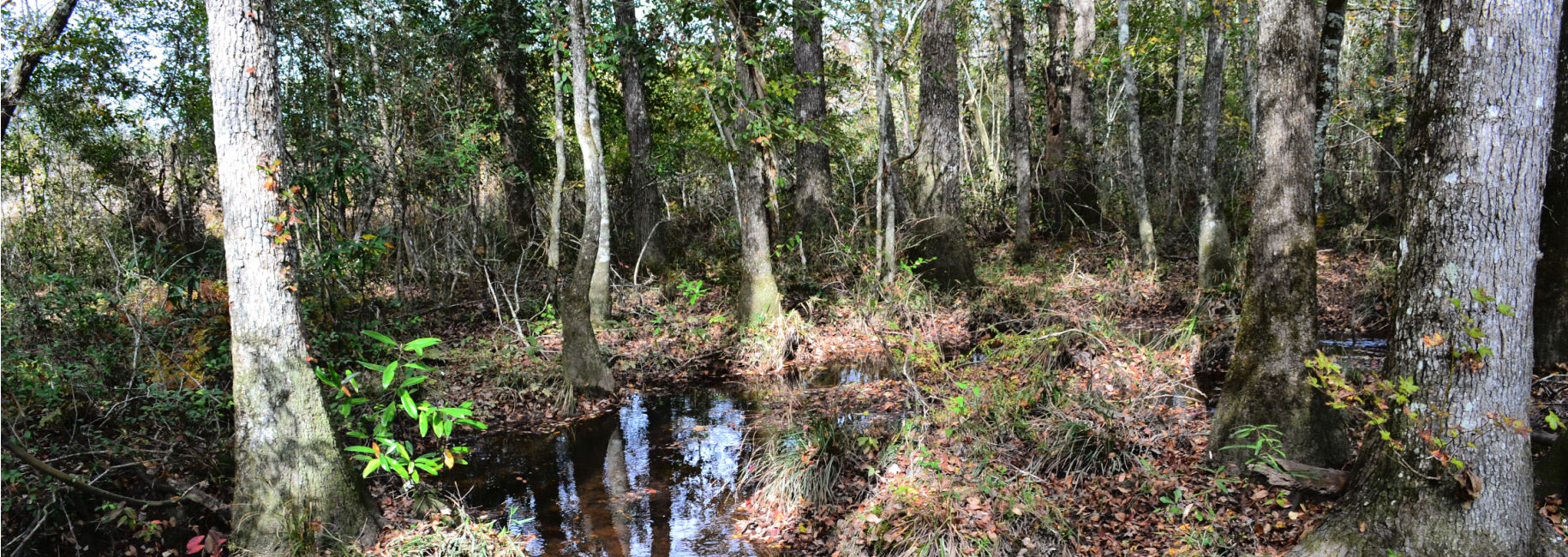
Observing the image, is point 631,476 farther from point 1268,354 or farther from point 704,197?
point 704,197

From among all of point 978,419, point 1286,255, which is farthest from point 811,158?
point 1286,255

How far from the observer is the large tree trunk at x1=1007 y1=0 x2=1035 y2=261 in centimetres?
1502

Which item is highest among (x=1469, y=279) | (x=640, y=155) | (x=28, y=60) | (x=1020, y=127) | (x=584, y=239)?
(x=28, y=60)

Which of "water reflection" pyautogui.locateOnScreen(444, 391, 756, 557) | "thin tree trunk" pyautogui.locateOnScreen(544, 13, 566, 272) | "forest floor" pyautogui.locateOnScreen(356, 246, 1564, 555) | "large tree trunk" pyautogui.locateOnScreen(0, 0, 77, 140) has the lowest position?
"water reflection" pyautogui.locateOnScreen(444, 391, 756, 557)

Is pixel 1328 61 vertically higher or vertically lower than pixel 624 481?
higher

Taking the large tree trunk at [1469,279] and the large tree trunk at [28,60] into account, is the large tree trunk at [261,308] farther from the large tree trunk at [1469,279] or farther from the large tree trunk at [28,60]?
the large tree trunk at [1469,279]

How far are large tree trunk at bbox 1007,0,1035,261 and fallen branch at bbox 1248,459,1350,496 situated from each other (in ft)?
34.2

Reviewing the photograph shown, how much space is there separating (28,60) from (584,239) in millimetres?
5814

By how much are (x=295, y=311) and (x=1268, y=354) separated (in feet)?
20.3

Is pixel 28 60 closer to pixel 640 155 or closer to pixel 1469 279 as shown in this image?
pixel 640 155

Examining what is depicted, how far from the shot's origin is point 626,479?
23.3 feet

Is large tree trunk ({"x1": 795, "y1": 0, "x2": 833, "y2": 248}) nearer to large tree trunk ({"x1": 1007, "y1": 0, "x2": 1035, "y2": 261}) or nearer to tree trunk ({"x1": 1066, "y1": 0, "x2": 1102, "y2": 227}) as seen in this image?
large tree trunk ({"x1": 1007, "y1": 0, "x2": 1035, "y2": 261})

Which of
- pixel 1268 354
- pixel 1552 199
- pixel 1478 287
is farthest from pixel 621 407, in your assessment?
pixel 1552 199

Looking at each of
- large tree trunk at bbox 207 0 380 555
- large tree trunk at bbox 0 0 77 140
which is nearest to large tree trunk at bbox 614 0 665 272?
large tree trunk at bbox 0 0 77 140
